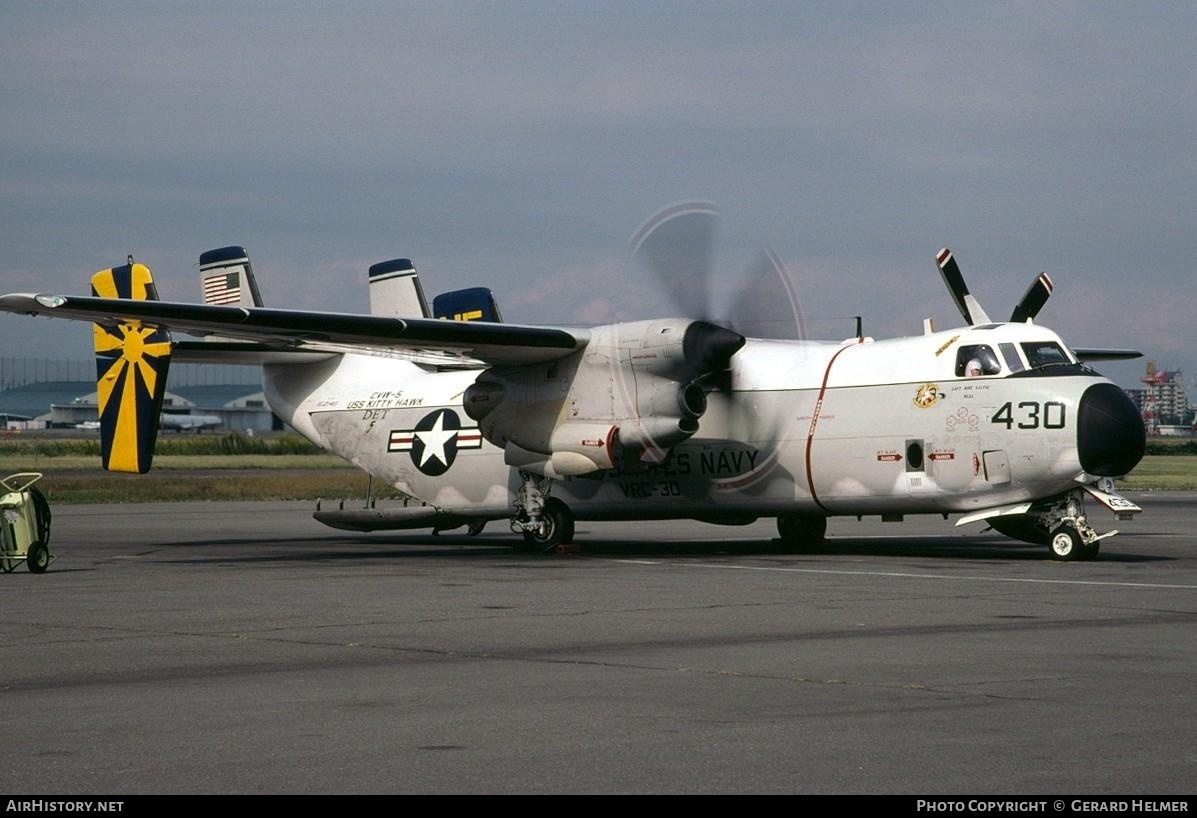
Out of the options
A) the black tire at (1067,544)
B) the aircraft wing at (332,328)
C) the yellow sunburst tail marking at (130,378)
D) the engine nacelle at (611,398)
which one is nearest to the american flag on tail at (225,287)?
the yellow sunburst tail marking at (130,378)

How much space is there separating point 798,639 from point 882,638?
0.76 meters

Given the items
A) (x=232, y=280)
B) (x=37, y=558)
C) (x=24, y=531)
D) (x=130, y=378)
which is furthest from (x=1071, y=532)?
(x=232, y=280)

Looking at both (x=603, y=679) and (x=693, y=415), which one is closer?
(x=603, y=679)

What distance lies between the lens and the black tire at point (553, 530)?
1026 inches

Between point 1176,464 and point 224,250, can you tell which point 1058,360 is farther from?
point 1176,464

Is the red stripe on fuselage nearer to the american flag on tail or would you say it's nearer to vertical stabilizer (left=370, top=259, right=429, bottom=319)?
vertical stabilizer (left=370, top=259, right=429, bottom=319)

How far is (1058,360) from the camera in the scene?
22016 mm

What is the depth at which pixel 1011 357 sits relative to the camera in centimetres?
2208

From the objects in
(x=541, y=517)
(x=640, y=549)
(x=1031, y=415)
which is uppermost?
(x=1031, y=415)

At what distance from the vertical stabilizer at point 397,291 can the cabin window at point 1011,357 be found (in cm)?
1326

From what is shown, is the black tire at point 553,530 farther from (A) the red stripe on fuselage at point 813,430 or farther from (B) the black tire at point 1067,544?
(B) the black tire at point 1067,544

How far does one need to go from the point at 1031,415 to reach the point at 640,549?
851cm

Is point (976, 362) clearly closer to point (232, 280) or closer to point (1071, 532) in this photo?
point (1071, 532)

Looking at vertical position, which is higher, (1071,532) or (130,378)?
(130,378)
